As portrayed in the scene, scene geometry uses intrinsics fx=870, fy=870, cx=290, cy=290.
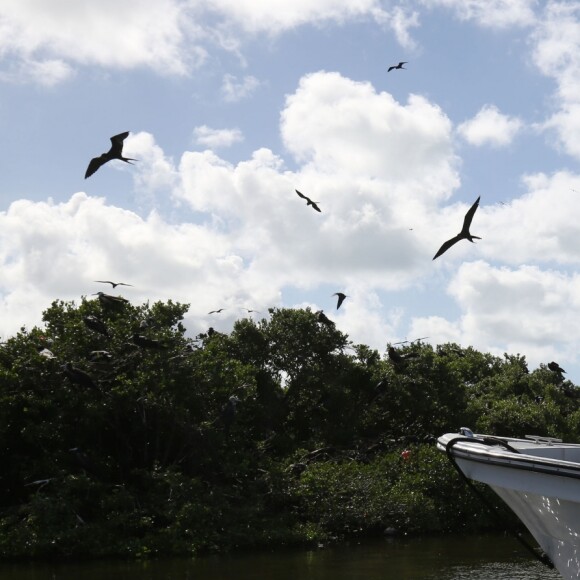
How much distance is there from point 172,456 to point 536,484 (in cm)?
1303

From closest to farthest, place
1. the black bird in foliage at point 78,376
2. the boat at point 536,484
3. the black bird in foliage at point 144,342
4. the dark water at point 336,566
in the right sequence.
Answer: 1. the boat at point 536,484
2. the dark water at point 336,566
3. the black bird in foliage at point 78,376
4. the black bird in foliage at point 144,342

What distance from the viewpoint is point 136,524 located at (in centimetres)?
1722

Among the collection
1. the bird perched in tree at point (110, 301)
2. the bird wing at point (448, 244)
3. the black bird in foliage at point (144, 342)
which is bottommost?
the bird wing at point (448, 244)

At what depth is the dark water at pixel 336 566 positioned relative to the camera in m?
15.2

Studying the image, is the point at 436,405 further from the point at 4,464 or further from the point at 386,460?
the point at 4,464

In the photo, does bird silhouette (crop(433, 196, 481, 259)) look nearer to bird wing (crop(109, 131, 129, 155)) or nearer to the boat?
the boat

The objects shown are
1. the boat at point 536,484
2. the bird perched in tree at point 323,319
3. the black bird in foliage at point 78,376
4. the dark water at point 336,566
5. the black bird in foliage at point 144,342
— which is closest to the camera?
the boat at point 536,484

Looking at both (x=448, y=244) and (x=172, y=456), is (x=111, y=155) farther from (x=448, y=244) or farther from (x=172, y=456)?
(x=172, y=456)

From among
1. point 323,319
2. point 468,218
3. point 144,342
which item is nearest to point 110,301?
point 144,342

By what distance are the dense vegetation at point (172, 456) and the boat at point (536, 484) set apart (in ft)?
27.0

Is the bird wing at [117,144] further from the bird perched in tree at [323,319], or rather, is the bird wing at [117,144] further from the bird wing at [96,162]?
the bird perched in tree at [323,319]

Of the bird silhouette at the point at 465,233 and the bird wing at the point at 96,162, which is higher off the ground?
the bird wing at the point at 96,162

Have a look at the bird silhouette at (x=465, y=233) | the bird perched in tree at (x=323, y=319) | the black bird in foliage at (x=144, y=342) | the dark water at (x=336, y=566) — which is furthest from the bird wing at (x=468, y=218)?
the bird perched in tree at (x=323, y=319)

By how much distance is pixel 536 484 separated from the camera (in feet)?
27.1
